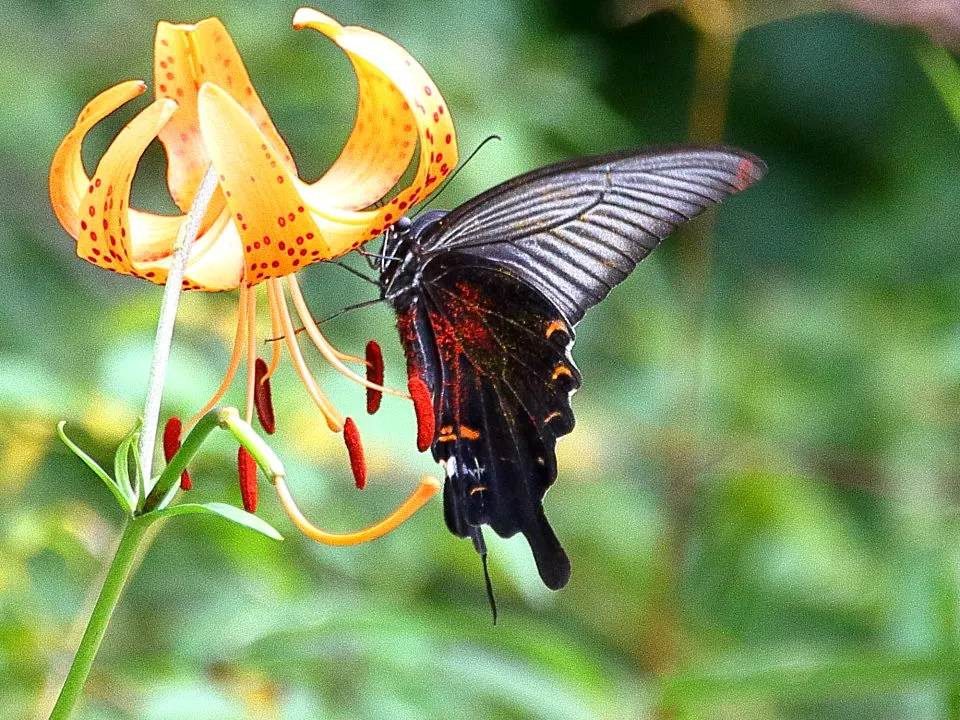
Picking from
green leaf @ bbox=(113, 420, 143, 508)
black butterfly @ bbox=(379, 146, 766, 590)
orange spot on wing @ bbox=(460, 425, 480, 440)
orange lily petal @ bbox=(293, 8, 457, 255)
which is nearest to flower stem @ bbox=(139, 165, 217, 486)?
green leaf @ bbox=(113, 420, 143, 508)

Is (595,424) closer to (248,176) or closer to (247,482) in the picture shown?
(247,482)

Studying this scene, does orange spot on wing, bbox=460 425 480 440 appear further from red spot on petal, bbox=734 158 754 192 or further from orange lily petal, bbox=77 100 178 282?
orange lily petal, bbox=77 100 178 282

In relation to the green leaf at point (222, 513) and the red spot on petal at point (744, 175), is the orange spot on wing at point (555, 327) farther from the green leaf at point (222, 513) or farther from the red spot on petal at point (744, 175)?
the green leaf at point (222, 513)

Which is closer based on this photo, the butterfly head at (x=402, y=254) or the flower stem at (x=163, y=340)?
the flower stem at (x=163, y=340)

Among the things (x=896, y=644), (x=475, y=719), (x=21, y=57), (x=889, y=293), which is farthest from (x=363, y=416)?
(x=889, y=293)

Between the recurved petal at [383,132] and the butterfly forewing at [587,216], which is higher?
the butterfly forewing at [587,216]

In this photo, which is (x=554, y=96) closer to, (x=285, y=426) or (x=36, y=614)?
(x=285, y=426)

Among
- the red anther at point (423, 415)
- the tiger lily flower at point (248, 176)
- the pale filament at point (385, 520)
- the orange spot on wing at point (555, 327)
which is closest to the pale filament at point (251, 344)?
the tiger lily flower at point (248, 176)
